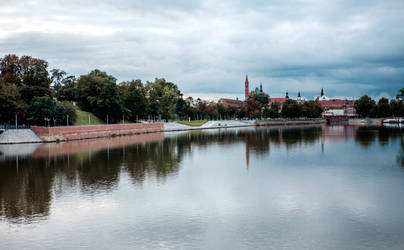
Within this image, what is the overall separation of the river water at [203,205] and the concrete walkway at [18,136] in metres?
16.8

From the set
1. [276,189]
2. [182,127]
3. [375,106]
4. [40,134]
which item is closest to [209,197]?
[276,189]

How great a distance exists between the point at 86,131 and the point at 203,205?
37.1 metres

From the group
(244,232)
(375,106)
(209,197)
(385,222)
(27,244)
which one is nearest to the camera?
(27,244)

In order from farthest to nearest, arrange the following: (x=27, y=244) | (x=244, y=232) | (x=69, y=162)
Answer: (x=69, y=162), (x=244, y=232), (x=27, y=244)

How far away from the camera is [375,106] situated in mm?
114750

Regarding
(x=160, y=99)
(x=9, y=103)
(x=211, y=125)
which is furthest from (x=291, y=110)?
(x=9, y=103)

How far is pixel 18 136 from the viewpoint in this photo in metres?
41.6

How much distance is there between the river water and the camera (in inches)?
429

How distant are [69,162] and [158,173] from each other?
833cm

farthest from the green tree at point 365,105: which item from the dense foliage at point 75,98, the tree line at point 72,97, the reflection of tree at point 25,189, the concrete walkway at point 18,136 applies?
the reflection of tree at point 25,189

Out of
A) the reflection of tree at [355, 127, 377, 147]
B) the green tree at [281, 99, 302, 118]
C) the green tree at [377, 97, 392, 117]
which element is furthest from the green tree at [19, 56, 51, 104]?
the green tree at [377, 97, 392, 117]

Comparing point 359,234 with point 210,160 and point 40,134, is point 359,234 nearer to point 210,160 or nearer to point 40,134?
point 210,160

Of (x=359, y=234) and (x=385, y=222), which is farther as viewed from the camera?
(x=385, y=222)

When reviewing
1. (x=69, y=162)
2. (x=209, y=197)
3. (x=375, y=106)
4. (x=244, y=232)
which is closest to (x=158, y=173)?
(x=209, y=197)
